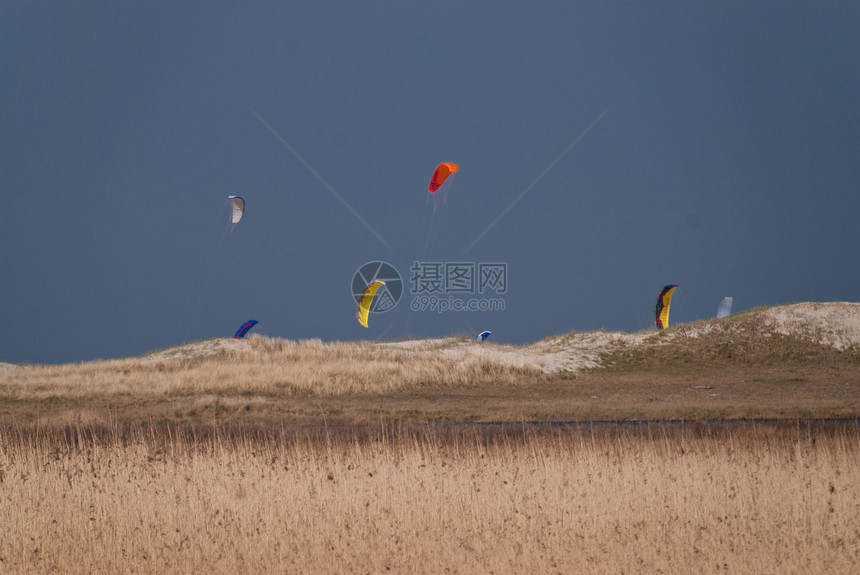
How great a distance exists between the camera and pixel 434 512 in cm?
932

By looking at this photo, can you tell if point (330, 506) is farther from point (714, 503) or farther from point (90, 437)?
point (90, 437)

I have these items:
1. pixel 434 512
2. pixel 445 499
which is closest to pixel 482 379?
pixel 445 499

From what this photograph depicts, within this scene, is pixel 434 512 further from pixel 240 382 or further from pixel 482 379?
pixel 482 379

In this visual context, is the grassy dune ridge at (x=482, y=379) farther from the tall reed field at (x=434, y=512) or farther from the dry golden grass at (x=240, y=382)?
the tall reed field at (x=434, y=512)

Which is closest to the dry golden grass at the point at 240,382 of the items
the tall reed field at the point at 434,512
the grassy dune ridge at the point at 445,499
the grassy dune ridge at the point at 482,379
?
the grassy dune ridge at the point at 482,379

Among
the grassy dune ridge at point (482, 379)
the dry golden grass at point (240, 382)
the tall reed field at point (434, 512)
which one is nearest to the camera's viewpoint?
the tall reed field at point (434, 512)

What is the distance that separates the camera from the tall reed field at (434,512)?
8.24 metres

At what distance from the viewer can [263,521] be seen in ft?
30.2

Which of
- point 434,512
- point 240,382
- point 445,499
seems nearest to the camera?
point 434,512

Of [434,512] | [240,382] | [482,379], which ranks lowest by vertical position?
[434,512]

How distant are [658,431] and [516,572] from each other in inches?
356

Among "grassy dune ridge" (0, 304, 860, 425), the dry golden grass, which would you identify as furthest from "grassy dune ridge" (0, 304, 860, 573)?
the dry golden grass

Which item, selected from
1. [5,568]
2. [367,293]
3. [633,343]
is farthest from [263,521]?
[633,343]

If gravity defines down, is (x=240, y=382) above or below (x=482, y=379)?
above
